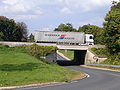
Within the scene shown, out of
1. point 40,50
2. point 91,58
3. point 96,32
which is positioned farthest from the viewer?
point 96,32

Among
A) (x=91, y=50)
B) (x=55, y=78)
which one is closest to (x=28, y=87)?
(x=55, y=78)

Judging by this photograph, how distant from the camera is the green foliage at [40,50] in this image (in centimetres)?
6022

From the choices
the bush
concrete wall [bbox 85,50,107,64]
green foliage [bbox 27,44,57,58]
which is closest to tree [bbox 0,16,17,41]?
concrete wall [bbox 85,50,107,64]

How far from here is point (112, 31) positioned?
62750mm

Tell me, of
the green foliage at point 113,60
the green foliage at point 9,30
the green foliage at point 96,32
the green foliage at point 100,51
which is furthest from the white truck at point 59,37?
the green foliage at point 9,30

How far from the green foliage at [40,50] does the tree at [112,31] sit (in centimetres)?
1235

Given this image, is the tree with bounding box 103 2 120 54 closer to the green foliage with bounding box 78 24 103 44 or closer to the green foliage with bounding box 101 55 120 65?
the green foliage with bounding box 101 55 120 65

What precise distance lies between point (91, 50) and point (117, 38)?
28.7ft

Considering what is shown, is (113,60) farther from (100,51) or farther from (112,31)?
(100,51)

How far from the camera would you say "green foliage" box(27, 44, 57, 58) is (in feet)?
198

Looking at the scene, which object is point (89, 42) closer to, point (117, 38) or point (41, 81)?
point (117, 38)

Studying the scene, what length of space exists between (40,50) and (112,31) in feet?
53.7

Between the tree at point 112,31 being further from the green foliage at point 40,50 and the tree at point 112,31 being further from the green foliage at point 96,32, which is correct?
the green foliage at point 40,50

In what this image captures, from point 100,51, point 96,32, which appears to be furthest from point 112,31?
point 96,32
